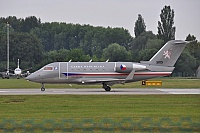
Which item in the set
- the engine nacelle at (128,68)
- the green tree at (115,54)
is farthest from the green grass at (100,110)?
the green tree at (115,54)

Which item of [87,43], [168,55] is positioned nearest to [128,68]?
[168,55]

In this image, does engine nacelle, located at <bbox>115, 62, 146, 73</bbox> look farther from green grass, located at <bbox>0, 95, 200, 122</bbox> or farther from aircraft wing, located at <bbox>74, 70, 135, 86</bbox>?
green grass, located at <bbox>0, 95, 200, 122</bbox>

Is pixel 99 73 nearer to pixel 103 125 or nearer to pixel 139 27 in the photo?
pixel 103 125

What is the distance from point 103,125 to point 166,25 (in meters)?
98.1

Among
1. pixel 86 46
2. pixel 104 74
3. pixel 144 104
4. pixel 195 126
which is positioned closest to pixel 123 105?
pixel 144 104

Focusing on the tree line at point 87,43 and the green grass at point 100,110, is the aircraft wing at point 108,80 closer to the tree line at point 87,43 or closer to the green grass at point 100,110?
the green grass at point 100,110

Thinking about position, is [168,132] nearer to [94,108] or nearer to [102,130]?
[102,130]

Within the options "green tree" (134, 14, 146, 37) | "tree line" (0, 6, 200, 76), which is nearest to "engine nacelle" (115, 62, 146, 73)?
"tree line" (0, 6, 200, 76)

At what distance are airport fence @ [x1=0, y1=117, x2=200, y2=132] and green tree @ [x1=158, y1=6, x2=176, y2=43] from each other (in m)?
92.6

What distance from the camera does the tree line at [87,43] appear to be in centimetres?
11069

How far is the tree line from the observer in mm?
110688

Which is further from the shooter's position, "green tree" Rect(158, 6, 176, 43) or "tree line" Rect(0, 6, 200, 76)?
"green tree" Rect(158, 6, 176, 43)

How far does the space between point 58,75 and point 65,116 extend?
24.9 m

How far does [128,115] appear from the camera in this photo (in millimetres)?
25359
